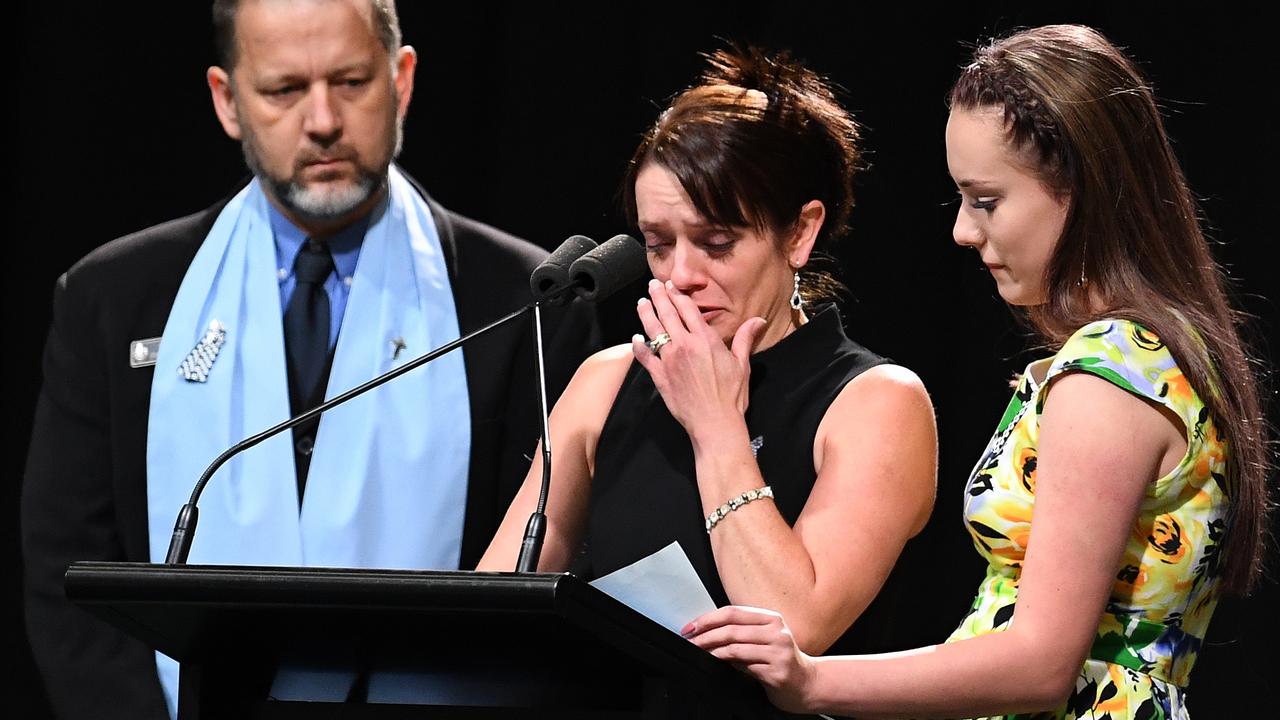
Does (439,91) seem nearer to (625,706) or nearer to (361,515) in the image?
(361,515)

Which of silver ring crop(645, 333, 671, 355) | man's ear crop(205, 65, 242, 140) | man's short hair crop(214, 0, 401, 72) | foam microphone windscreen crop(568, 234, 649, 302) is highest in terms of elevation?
man's short hair crop(214, 0, 401, 72)

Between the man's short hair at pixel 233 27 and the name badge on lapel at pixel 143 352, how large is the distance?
1.42ft

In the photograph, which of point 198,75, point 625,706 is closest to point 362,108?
point 198,75

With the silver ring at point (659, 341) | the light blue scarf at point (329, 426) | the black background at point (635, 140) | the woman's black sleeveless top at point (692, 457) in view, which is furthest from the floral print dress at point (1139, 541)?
the light blue scarf at point (329, 426)

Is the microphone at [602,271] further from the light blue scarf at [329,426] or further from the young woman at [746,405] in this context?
the light blue scarf at [329,426]

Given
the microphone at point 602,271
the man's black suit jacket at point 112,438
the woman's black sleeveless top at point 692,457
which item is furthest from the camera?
the man's black suit jacket at point 112,438

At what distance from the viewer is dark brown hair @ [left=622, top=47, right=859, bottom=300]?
6.32ft

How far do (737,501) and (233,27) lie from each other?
3.95 feet

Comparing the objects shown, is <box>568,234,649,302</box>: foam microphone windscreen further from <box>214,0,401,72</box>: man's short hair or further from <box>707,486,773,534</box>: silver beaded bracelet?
<box>214,0,401,72</box>: man's short hair

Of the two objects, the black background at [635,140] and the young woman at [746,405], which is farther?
the black background at [635,140]

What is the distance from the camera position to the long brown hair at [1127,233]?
1.46 metres

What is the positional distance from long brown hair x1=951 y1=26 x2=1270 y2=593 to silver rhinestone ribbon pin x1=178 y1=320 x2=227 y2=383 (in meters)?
1.40

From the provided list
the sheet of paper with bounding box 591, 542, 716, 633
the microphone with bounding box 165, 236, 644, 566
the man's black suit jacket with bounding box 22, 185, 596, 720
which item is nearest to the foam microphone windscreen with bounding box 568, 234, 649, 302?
the microphone with bounding box 165, 236, 644, 566

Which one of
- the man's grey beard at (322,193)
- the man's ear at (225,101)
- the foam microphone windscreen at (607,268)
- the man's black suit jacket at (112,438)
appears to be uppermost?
the man's ear at (225,101)
